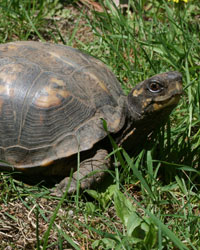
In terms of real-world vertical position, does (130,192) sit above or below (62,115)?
below

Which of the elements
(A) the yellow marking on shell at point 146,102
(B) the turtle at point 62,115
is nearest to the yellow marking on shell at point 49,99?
(B) the turtle at point 62,115

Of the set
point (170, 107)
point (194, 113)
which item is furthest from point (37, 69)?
point (194, 113)

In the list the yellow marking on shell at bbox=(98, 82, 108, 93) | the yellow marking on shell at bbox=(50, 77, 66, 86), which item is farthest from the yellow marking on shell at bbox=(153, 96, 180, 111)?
the yellow marking on shell at bbox=(50, 77, 66, 86)

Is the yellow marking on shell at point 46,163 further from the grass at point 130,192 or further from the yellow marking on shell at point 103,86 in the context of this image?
the yellow marking on shell at point 103,86

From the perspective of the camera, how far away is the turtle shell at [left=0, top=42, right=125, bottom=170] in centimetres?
265

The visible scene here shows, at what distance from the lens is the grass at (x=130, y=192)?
2217 millimetres

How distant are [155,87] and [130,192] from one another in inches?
31.1

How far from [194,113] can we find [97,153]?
1.02 metres

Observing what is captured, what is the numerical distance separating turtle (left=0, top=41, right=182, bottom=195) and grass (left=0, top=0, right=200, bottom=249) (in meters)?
0.16

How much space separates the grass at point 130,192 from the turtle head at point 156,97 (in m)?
0.20

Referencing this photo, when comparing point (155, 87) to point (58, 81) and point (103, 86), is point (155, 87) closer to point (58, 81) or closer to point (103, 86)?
point (103, 86)

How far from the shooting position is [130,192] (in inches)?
110

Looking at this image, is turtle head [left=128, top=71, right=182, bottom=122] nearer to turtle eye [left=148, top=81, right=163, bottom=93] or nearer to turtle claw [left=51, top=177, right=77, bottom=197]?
turtle eye [left=148, top=81, right=163, bottom=93]

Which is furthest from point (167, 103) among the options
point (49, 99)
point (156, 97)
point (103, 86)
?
point (49, 99)
